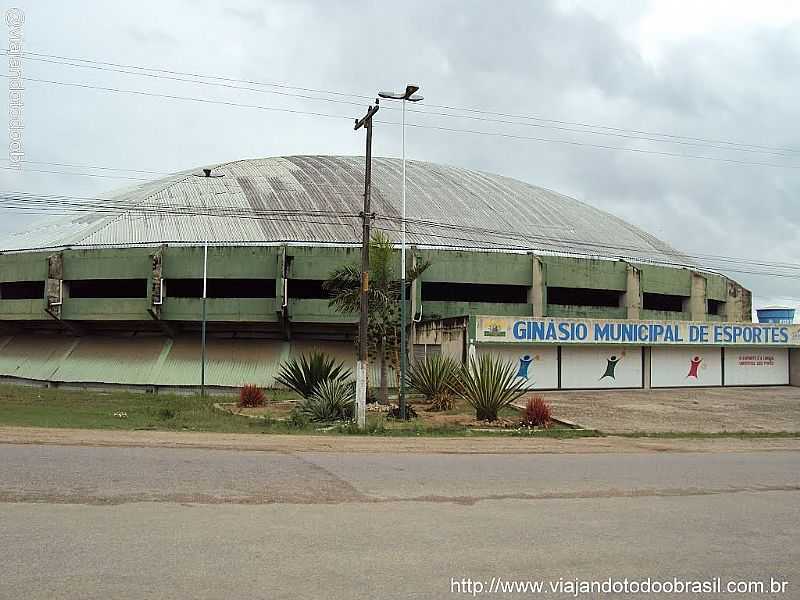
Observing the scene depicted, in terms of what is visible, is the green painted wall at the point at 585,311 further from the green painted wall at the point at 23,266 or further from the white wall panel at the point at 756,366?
the green painted wall at the point at 23,266

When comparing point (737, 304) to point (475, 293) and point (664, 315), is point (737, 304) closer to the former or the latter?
point (664, 315)

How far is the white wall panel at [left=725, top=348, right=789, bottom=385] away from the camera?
3616 cm

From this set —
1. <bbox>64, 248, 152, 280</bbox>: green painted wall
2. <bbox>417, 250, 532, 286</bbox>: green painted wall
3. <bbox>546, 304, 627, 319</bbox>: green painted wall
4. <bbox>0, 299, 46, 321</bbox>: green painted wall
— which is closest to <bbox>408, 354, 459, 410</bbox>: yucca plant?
<bbox>417, 250, 532, 286</bbox>: green painted wall

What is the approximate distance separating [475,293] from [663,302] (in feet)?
43.6

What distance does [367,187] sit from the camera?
21.6 m

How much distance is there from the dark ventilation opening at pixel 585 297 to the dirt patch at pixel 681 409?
10.6 m

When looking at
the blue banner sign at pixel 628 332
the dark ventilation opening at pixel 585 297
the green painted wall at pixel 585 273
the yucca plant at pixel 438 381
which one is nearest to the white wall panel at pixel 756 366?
the blue banner sign at pixel 628 332

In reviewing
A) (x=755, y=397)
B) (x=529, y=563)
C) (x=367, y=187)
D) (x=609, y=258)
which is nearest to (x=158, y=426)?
(x=367, y=187)

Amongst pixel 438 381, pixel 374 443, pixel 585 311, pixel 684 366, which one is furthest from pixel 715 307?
pixel 374 443

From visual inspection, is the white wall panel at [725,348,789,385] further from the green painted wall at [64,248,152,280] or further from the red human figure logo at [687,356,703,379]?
→ the green painted wall at [64,248,152,280]

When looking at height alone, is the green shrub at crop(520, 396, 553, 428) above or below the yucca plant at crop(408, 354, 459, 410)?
below

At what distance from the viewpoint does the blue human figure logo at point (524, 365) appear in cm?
3064

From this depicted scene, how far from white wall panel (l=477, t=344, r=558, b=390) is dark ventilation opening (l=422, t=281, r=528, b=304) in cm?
1056

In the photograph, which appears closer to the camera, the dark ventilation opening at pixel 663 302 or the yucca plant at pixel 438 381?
the yucca plant at pixel 438 381
